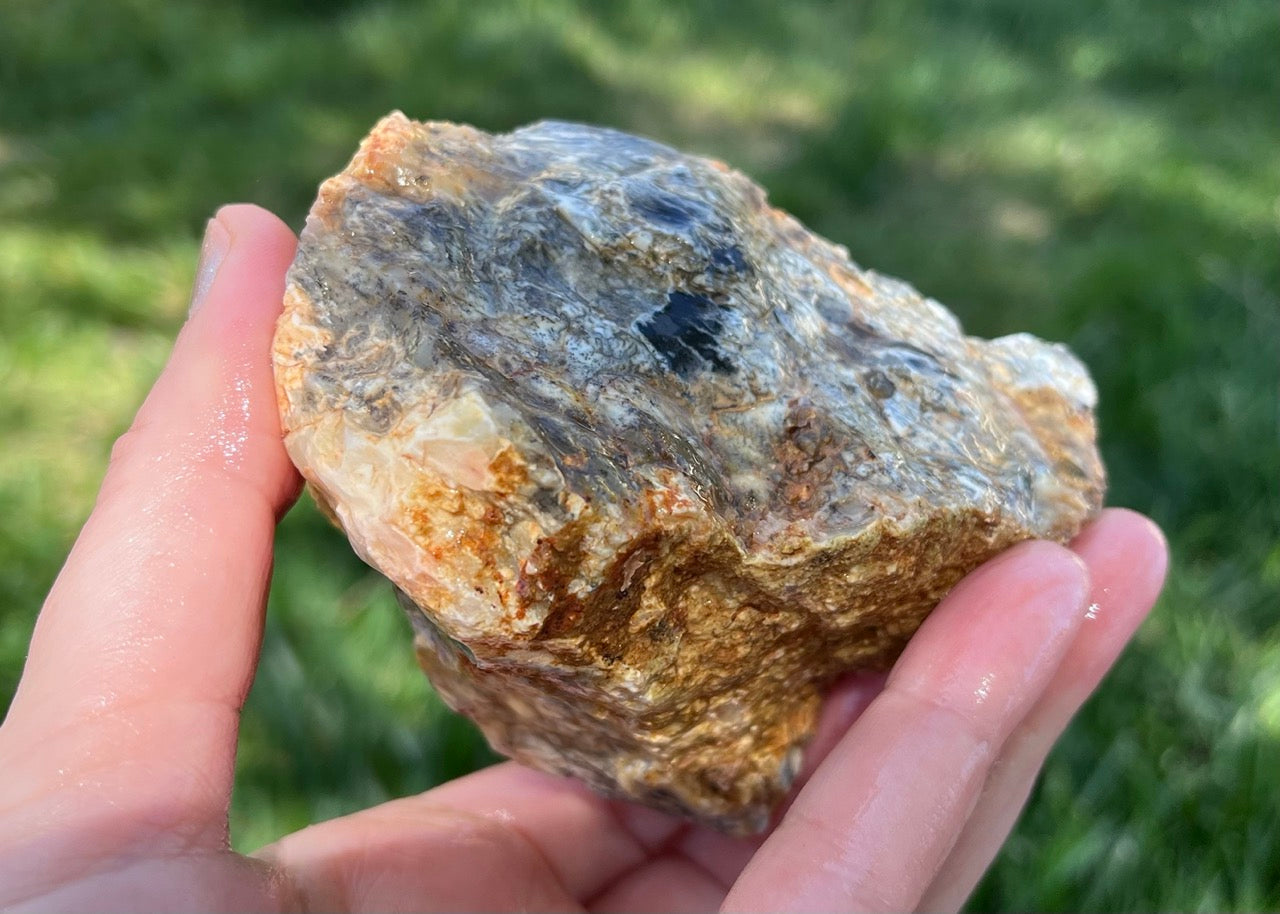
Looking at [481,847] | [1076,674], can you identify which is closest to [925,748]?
[1076,674]

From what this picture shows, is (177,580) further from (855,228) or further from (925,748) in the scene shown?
(855,228)

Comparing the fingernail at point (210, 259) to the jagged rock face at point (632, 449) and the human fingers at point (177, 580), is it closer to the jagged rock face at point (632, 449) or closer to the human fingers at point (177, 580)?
the human fingers at point (177, 580)

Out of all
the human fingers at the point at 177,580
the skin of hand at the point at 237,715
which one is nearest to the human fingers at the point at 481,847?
the skin of hand at the point at 237,715

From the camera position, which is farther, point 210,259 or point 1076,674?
point 1076,674

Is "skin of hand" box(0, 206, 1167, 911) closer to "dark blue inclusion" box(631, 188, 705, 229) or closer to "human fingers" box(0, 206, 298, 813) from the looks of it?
"human fingers" box(0, 206, 298, 813)

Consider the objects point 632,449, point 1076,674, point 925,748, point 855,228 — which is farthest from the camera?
point 855,228

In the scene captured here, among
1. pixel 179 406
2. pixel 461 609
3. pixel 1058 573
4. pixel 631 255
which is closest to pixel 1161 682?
pixel 1058 573
